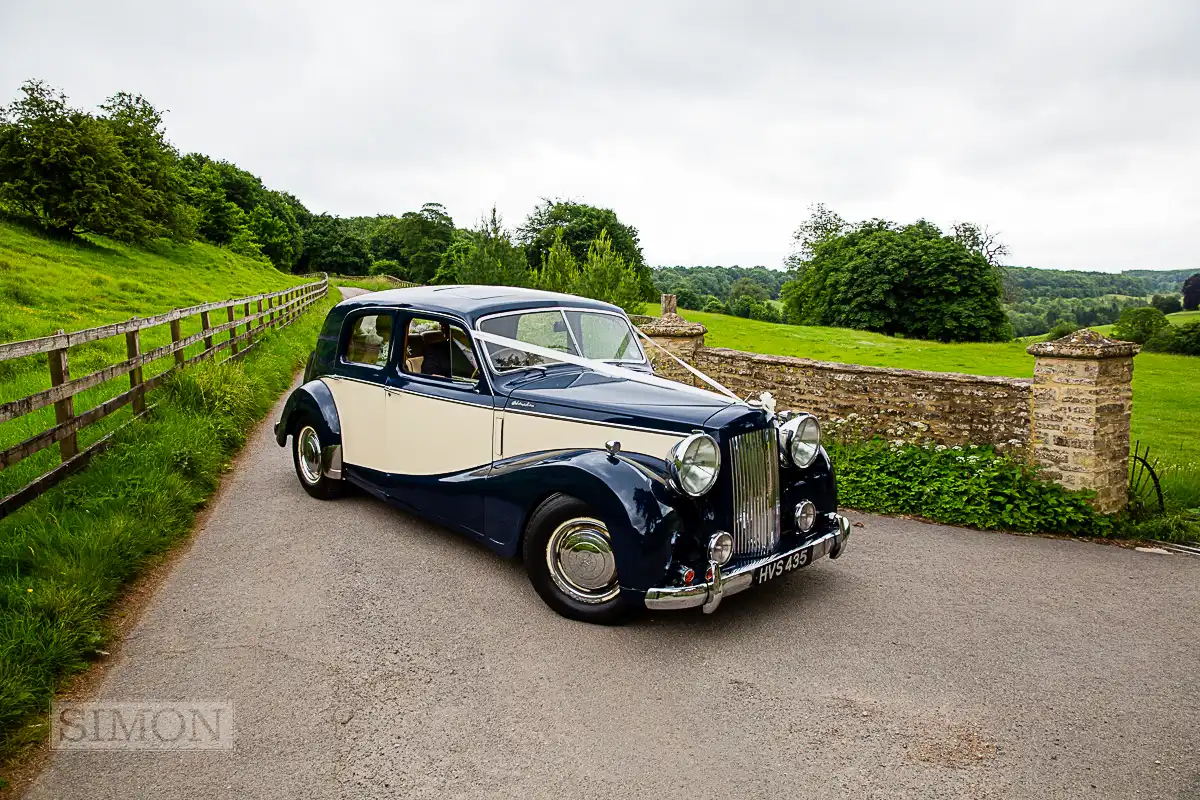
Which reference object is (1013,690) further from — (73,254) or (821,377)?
(73,254)

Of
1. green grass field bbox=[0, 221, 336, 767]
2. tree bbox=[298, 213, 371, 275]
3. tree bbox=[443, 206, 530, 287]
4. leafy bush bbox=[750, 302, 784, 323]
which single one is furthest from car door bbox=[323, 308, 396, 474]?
tree bbox=[298, 213, 371, 275]

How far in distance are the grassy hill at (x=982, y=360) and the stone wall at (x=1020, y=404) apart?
1.56 metres

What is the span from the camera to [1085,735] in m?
3.29

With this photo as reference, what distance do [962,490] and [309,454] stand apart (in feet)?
20.7

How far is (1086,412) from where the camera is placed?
20.7 feet

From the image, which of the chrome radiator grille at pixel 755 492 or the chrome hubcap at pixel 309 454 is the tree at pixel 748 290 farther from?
the chrome radiator grille at pixel 755 492

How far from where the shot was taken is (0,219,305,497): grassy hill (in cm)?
712

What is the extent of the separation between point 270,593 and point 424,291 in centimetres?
279

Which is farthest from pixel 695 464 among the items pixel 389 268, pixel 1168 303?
pixel 389 268

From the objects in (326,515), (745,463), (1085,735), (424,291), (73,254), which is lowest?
(1085,735)

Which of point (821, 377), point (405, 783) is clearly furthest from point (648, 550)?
point (821, 377)

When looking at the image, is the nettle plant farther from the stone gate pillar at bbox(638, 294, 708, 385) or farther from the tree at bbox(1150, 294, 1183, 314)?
the tree at bbox(1150, 294, 1183, 314)

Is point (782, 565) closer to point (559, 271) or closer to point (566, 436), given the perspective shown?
point (566, 436)

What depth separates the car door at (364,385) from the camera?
5.85m
